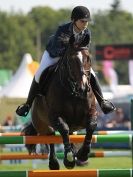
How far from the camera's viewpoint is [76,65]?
26.8 ft

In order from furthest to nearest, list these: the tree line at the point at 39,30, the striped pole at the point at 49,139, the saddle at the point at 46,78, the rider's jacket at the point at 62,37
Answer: the tree line at the point at 39,30, the saddle at the point at 46,78, the rider's jacket at the point at 62,37, the striped pole at the point at 49,139

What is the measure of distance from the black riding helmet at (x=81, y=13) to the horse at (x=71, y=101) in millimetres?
248

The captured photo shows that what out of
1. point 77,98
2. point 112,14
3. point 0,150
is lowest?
point 0,150

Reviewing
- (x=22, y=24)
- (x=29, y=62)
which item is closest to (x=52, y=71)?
(x=29, y=62)

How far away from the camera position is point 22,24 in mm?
121812

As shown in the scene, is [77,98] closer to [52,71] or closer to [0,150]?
[52,71]

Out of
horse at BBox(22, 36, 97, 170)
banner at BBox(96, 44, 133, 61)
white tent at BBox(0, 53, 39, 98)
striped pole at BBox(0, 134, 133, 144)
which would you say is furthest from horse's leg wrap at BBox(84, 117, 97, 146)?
banner at BBox(96, 44, 133, 61)

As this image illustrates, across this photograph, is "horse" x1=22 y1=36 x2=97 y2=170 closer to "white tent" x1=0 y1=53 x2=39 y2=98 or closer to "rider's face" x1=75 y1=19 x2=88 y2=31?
"rider's face" x1=75 y1=19 x2=88 y2=31

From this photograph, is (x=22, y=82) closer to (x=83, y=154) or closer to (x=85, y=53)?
(x=83, y=154)

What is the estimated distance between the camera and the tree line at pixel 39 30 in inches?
4178

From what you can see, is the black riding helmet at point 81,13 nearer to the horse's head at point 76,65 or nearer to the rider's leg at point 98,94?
the horse's head at point 76,65

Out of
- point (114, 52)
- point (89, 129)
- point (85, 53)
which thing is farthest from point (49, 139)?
point (114, 52)

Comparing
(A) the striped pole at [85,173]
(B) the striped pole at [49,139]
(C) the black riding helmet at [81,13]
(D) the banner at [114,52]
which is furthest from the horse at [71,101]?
(D) the banner at [114,52]

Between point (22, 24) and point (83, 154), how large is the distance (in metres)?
114
